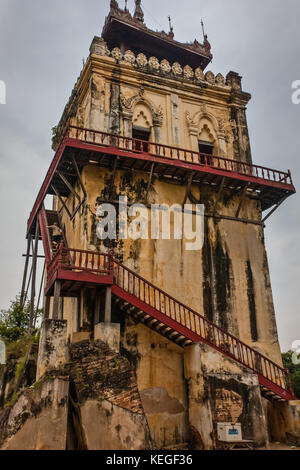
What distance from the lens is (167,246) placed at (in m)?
16.0

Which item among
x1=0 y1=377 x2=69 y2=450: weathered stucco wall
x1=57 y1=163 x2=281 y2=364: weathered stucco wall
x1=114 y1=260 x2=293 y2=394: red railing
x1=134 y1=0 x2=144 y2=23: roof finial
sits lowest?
x1=0 y1=377 x2=69 y2=450: weathered stucco wall

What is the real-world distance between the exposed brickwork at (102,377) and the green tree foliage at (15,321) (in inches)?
312

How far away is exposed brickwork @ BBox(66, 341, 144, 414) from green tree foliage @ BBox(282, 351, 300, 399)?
18079mm

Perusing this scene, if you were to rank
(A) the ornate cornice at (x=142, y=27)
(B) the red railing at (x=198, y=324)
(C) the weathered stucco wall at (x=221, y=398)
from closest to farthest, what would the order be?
(C) the weathered stucco wall at (x=221, y=398), (B) the red railing at (x=198, y=324), (A) the ornate cornice at (x=142, y=27)

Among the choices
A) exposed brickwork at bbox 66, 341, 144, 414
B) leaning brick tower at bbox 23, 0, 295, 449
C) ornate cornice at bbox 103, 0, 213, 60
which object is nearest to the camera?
exposed brickwork at bbox 66, 341, 144, 414

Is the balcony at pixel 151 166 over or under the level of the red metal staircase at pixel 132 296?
over

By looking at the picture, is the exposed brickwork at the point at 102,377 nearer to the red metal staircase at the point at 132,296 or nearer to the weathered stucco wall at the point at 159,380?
the red metal staircase at the point at 132,296

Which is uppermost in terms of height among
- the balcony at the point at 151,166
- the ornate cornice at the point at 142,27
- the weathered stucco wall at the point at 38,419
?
the ornate cornice at the point at 142,27

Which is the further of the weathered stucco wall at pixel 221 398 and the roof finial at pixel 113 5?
the roof finial at pixel 113 5

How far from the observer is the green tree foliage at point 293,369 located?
2573 centimetres

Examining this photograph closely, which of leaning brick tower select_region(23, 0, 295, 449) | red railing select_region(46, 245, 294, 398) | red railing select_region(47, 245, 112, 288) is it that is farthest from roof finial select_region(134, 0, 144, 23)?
red railing select_region(47, 245, 112, 288)

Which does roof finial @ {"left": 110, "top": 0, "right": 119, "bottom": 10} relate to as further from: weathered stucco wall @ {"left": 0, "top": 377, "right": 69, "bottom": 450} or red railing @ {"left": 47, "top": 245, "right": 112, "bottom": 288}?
weathered stucco wall @ {"left": 0, "top": 377, "right": 69, "bottom": 450}

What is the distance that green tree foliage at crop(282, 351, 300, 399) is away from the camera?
84.4 feet

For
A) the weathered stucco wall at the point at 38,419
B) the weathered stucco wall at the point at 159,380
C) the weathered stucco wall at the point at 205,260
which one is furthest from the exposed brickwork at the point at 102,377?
the weathered stucco wall at the point at 205,260
